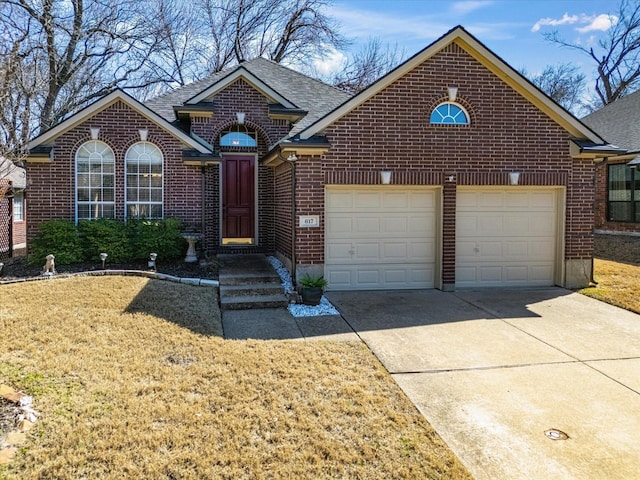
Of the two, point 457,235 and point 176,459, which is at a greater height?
point 457,235

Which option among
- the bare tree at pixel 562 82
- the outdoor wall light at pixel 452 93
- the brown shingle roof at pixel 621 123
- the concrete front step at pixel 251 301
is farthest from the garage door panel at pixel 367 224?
the bare tree at pixel 562 82

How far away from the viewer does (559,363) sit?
593cm

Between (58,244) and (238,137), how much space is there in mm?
5182

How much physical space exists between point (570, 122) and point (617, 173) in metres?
9.45

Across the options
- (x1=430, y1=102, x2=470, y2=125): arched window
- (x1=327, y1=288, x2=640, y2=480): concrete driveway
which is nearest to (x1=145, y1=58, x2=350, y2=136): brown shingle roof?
(x1=430, y1=102, x2=470, y2=125): arched window

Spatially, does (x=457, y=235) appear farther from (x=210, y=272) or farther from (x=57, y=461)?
(x=57, y=461)

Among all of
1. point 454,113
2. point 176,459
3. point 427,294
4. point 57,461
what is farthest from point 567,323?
point 57,461

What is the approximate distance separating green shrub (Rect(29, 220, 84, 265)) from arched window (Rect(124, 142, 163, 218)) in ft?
4.83

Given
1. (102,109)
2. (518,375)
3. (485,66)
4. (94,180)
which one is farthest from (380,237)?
(102,109)

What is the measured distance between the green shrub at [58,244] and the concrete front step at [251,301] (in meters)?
4.49

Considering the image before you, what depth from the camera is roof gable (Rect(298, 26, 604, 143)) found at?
9.55 m

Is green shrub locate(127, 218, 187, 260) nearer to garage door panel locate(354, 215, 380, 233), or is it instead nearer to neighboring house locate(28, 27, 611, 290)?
neighboring house locate(28, 27, 611, 290)

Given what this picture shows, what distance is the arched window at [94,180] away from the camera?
38.3 feet

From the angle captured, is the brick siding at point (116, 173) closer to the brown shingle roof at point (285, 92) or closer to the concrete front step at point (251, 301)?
the brown shingle roof at point (285, 92)
